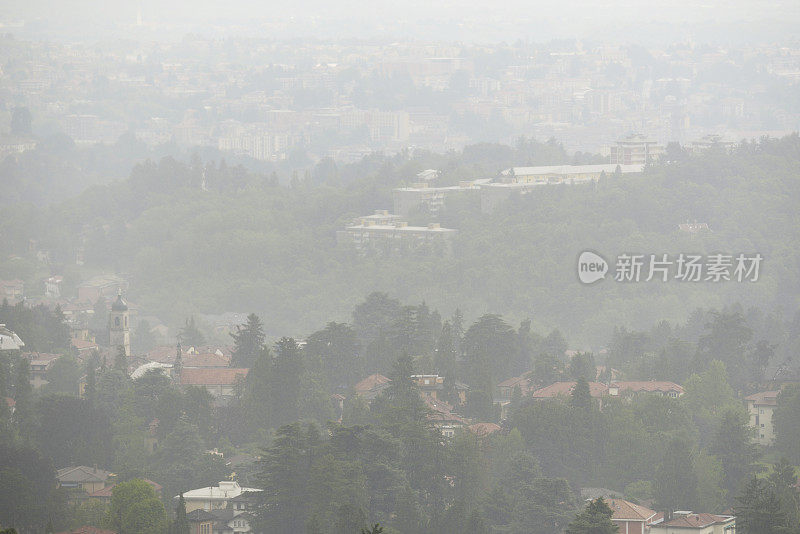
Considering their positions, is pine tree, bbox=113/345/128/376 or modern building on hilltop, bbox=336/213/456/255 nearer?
pine tree, bbox=113/345/128/376

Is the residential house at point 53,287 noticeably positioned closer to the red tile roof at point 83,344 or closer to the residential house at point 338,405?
the red tile roof at point 83,344

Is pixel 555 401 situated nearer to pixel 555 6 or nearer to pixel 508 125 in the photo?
pixel 508 125

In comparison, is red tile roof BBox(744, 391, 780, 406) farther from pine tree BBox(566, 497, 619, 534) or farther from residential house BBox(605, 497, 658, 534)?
pine tree BBox(566, 497, 619, 534)

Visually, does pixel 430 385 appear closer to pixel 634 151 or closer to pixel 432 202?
pixel 432 202

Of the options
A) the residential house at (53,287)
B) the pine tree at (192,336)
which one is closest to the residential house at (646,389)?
the pine tree at (192,336)

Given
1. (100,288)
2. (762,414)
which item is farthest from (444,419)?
(100,288)

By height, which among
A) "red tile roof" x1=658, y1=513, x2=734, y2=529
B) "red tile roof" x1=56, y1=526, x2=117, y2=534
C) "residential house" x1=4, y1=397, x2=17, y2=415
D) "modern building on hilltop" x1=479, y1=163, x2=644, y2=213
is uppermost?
"modern building on hilltop" x1=479, y1=163, x2=644, y2=213

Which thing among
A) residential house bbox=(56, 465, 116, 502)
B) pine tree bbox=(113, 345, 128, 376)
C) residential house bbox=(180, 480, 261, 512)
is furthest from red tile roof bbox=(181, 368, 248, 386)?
residential house bbox=(180, 480, 261, 512)
